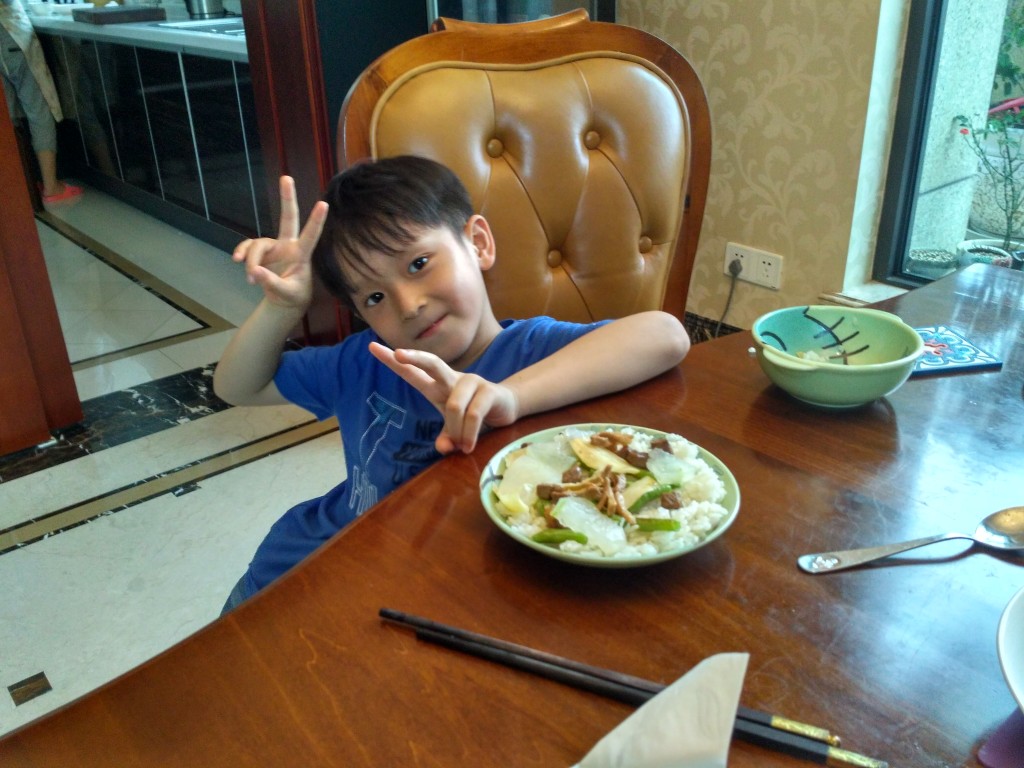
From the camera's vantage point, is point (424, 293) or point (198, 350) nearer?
point (424, 293)

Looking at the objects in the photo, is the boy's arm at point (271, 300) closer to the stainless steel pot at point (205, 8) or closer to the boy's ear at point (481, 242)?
the boy's ear at point (481, 242)

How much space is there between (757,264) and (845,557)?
197 centimetres

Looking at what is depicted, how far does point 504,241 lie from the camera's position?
130 centimetres

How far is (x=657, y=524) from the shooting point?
63cm

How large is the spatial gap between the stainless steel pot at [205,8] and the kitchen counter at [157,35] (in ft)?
0.30

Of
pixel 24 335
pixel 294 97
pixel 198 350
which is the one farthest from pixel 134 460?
pixel 294 97

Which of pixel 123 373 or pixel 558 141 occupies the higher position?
pixel 558 141

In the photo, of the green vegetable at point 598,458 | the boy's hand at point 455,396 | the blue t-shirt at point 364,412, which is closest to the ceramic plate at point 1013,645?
the green vegetable at point 598,458

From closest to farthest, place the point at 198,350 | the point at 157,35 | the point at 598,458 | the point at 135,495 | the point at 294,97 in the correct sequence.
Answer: the point at 598,458 < the point at 135,495 < the point at 294,97 < the point at 198,350 < the point at 157,35

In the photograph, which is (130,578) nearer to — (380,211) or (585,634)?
(380,211)

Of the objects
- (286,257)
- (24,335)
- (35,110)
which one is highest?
(286,257)

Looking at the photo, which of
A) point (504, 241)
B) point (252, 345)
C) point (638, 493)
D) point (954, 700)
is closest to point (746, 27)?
point (504, 241)

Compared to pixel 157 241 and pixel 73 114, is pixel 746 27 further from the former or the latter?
pixel 73 114

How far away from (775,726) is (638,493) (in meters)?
0.22
